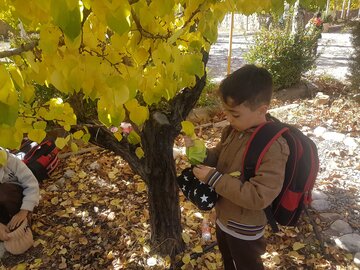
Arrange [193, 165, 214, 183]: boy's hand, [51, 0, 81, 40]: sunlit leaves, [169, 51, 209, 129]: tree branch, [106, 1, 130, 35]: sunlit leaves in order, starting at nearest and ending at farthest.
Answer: [51, 0, 81, 40]: sunlit leaves
[106, 1, 130, 35]: sunlit leaves
[193, 165, 214, 183]: boy's hand
[169, 51, 209, 129]: tree branch

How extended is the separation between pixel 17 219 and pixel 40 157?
1006 millimetres

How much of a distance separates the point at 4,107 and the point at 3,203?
2716 mm

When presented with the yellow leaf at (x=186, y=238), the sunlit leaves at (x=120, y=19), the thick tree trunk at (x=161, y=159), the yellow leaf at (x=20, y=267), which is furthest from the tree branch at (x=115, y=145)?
the sunlit leaves at (x=120, y=19)

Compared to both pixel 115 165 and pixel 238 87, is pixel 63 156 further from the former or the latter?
pixel 238 87

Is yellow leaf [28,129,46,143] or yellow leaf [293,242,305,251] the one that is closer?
yellow leaf [28,129,46,143]

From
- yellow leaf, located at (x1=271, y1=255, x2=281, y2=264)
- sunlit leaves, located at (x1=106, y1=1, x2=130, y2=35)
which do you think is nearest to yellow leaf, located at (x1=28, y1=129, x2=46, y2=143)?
sunlit leaves, located at (x1=106, y1=1, x2=130, y2=35)

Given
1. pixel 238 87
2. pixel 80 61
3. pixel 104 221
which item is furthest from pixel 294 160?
pixel 104 221

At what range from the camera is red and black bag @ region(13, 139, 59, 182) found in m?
3.71

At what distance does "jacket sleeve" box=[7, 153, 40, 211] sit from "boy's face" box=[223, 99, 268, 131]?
2170 millimetres

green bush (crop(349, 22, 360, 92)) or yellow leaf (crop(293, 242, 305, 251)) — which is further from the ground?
green bush (crop(349, 22, 360, 92))

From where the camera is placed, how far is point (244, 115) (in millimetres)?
1644

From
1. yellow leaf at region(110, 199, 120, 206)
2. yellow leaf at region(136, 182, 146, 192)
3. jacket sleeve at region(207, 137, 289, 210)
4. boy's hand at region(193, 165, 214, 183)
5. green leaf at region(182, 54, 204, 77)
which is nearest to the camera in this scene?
green leaf at region(182, 54, 204, 77)

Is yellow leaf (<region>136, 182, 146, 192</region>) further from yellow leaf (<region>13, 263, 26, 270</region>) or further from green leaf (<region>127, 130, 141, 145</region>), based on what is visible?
green leaf (<region>127, 130, 141, 145</region>)

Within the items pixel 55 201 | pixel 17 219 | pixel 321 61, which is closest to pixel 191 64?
pixel 17 219
